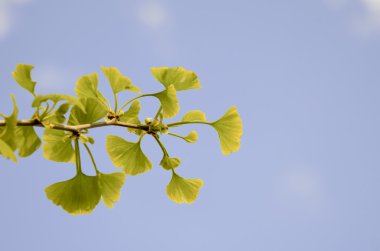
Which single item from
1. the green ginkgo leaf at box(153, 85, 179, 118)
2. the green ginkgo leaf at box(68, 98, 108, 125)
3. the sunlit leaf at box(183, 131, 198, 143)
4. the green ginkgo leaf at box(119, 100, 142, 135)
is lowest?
the green ginkgo leaf at box(68, 98, 108, 125)

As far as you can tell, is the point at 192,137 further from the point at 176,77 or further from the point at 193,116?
the point at 176,77

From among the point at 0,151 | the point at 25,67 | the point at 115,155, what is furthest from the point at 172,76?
the point at 0,151

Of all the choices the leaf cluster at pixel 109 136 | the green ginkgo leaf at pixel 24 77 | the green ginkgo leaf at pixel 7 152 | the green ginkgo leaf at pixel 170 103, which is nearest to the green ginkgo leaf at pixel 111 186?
the leaf cluster at pixel 109 136

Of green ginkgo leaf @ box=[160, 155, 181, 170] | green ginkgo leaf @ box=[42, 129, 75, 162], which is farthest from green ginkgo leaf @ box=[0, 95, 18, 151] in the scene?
green ginkgo leaf @ box=[160, 155, 181, 170]

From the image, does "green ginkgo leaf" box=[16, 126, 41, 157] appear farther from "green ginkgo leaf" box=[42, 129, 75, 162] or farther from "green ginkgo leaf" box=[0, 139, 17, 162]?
"green ginkgo leaf" box=[0, 139, 17, 162]

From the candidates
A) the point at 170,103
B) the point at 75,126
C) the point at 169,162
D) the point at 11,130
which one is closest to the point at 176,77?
the point at 170,103
